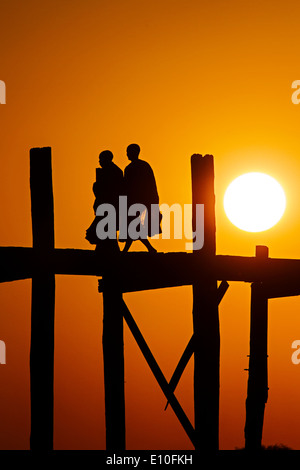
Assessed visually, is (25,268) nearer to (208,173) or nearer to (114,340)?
(114,340)

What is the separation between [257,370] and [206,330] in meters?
1.47

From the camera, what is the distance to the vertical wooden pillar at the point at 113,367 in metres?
10.1

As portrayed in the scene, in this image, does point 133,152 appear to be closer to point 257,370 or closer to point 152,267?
point 152,267

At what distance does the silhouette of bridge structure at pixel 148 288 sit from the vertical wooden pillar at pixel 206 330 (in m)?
0.01

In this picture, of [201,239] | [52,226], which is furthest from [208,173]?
[52,226]

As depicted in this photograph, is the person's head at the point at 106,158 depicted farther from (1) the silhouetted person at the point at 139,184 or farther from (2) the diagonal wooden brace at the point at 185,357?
(2) the diagonal wooden brace at the point at 185,357

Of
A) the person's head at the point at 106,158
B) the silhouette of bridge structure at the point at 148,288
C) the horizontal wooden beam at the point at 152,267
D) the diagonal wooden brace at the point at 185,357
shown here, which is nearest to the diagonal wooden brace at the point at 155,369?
the silhouette of bridge structure at the point at 148,288

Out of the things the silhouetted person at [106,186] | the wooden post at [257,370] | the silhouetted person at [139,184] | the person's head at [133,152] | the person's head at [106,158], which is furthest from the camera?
the wooden post at [257,370]

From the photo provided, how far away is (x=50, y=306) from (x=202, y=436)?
9.21 feet

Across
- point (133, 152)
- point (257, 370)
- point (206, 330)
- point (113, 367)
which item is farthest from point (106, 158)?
point (257, 370)

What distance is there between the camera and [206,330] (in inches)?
433

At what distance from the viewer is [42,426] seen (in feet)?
31.0

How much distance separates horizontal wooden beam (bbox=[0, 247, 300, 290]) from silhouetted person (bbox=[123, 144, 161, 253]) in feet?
2.34
